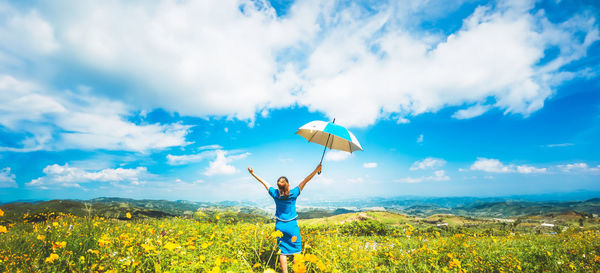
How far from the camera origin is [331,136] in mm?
6840

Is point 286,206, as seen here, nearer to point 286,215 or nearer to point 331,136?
point 286,215

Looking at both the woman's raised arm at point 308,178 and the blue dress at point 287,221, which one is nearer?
the blue dress at point 287,221

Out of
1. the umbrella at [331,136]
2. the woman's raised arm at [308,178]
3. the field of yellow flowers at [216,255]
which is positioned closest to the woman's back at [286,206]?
the woman's raised arm at [308,178]

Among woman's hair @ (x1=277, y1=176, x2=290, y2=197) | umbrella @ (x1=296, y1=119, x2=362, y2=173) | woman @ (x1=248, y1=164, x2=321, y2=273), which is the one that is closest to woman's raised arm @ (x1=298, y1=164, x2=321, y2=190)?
woman @ (x1=248, y1=164, x2=321, y2=273)

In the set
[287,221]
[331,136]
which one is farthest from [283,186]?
[331,136]

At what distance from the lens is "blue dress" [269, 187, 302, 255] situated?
5035 mm

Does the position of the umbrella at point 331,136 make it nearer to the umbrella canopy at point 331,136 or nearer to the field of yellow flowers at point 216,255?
the umbrella canopy at point 331,136

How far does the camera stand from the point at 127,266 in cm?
370

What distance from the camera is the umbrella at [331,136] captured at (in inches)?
226

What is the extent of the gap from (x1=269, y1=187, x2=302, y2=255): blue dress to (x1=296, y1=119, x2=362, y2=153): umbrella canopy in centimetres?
169

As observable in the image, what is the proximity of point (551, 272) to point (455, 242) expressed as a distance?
245cm

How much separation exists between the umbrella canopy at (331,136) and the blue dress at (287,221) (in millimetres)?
1694

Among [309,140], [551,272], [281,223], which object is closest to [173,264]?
[281,223]

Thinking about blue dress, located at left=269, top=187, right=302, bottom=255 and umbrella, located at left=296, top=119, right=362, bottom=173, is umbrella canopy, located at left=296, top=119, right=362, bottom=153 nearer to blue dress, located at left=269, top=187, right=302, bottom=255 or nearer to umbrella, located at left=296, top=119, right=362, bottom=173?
umbrella, located at left=296, top=119, right=362, bottom=173
